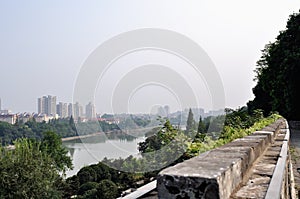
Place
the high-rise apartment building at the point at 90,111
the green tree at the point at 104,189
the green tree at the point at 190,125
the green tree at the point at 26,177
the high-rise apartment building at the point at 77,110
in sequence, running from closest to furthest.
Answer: the green tree at the point at 190,125 < the high-rise apartment building at the point at 90,111 < the high-rise apartment building at the point at 77,110 < the green tree at the point at 104,189 < the green tree at the point at 26,177

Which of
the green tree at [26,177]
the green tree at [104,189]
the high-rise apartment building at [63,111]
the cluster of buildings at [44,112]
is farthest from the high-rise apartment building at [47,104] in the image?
the green tree at [104,189]

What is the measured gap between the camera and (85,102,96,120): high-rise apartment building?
8.63 m

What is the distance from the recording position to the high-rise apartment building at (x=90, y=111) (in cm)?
863

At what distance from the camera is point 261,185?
194cm

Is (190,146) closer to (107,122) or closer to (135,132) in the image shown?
(135,132)

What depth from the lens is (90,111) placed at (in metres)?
8.66

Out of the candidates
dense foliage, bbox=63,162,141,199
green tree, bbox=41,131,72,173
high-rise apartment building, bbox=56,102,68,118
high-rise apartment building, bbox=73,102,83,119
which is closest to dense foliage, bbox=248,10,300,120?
dense foliage, bbox=63,162,141,199

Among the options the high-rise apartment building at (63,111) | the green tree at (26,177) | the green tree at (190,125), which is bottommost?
the green tree at (26,177)

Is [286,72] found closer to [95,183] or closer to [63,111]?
[95,183]

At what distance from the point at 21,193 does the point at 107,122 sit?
73.8 ft

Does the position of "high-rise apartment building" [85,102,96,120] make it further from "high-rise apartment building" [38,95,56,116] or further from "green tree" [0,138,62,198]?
"high-rise apartment building" [38,95,56,116]

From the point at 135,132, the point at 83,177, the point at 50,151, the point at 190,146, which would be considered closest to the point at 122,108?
the point at 135,132

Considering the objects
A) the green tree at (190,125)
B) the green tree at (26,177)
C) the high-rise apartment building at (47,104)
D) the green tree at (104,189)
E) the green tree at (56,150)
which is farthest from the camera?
the high-rise apartment building at (47,104)

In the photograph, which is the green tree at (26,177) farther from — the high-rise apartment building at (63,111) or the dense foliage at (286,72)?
the dense foliage at (286,72)
